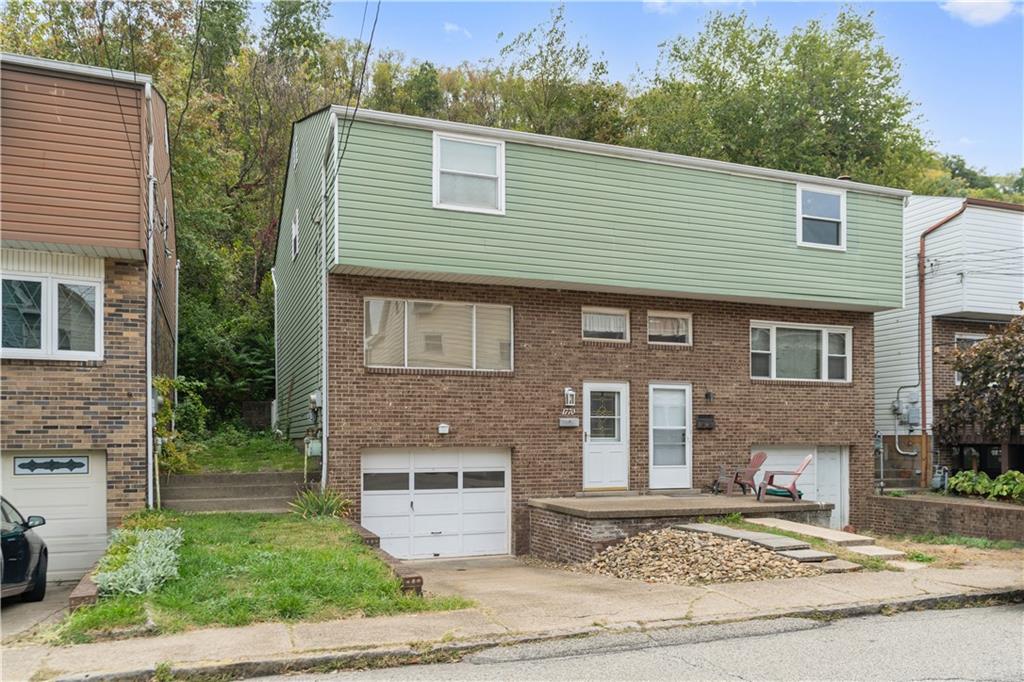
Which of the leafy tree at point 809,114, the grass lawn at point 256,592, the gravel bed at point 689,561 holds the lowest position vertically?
the gravel bed at point 689,561

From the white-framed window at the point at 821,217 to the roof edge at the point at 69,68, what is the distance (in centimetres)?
1234

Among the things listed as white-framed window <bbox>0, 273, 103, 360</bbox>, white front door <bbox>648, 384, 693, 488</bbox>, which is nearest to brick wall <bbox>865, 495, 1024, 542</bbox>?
white front door <bbox>648, 384, 693, 488</bbox>

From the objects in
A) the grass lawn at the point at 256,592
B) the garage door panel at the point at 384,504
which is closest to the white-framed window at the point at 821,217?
the garage door panel at the point at 384,504

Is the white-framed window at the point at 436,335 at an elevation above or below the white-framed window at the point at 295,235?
below

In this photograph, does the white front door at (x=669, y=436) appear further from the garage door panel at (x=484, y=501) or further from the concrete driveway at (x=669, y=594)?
the concrete driveway at (x=669, y=594)

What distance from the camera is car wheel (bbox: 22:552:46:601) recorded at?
10.2m

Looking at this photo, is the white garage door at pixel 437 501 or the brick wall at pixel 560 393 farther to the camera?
the white garage door at pixel 437 501

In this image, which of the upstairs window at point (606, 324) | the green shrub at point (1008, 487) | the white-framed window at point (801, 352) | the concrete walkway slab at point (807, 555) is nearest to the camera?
the concrete walkway slab at point (807, 555)

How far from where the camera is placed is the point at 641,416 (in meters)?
16.3

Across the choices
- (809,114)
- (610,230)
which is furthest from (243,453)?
(809,114)

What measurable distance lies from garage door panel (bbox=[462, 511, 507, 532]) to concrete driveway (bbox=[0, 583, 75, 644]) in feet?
20.8

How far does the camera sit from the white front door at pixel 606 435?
52.1 feet

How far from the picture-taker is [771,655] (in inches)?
283

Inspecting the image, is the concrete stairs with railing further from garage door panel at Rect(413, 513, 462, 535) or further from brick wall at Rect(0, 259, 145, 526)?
garage door panel at Rect(413, 513, 462, 535)
